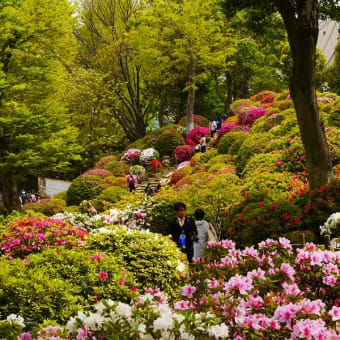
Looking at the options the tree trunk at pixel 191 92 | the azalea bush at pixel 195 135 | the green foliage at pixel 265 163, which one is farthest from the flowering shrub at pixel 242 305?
the tree trunk at pixel 191 92

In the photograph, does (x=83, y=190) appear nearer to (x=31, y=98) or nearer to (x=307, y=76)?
(x=31, y=98)

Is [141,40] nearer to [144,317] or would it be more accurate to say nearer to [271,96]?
[271,96]

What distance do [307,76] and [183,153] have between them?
1800 cm

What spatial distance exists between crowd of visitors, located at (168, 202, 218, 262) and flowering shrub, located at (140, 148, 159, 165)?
772 inches

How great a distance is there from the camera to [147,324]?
9.24ft

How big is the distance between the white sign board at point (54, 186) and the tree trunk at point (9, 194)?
1638cm

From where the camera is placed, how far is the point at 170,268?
7.15 metres

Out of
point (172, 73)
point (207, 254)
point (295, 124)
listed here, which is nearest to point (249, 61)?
point (172, 73)

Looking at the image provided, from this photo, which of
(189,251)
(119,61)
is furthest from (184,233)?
(119,61)

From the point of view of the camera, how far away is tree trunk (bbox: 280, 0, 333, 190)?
9164mm

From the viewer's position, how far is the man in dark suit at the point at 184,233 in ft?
26.4

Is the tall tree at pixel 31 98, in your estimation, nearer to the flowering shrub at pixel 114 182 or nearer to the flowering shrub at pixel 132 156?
the flowering shrub at pixel 114 182

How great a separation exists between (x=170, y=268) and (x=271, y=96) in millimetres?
21397

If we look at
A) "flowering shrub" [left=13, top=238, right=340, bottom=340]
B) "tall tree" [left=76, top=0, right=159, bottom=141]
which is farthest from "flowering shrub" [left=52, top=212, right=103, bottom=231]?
"tall tree" [left=76, top=0, right=159, bottom=141]
